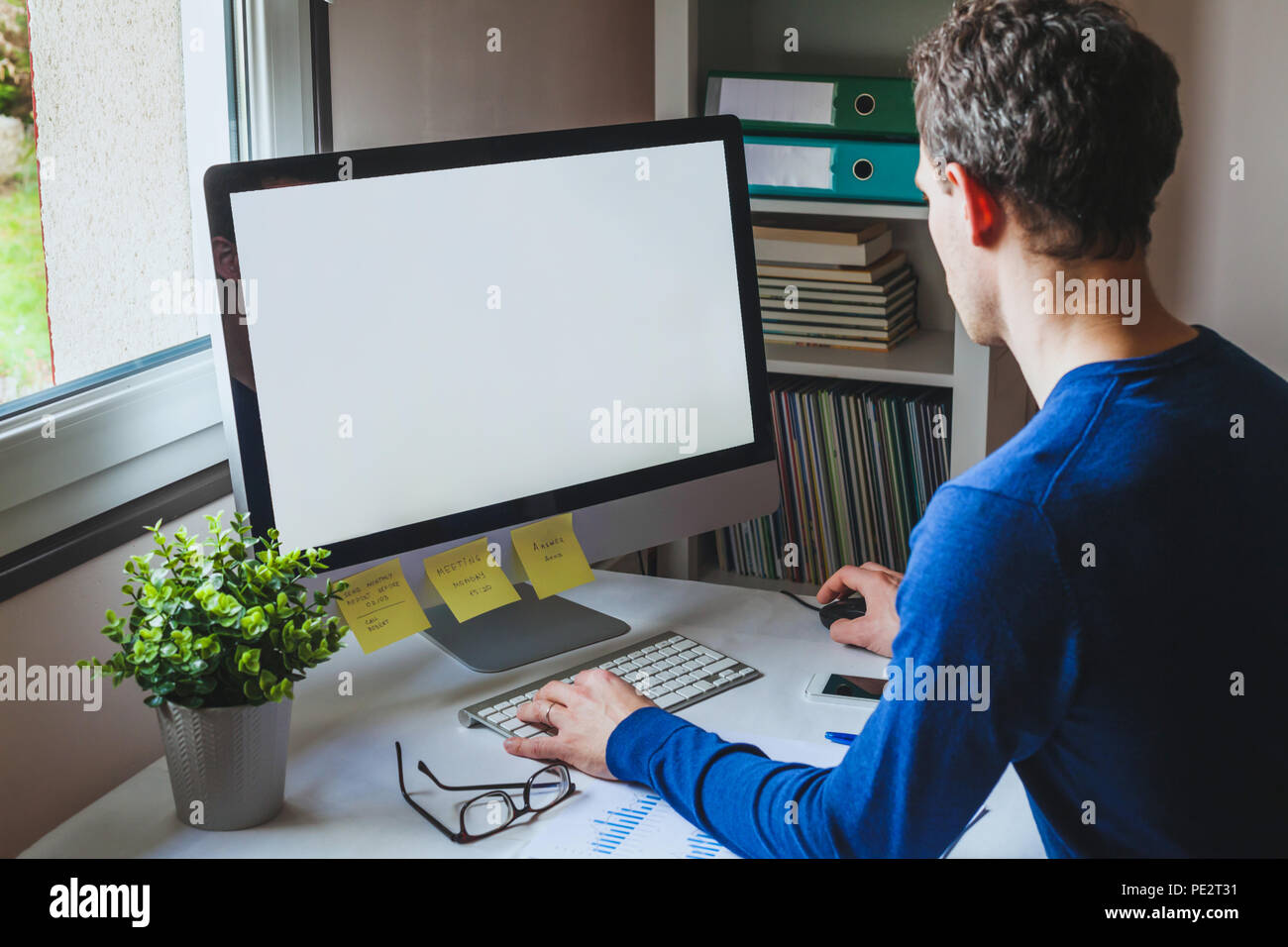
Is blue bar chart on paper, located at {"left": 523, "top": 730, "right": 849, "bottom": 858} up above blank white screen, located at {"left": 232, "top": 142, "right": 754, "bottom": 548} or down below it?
below

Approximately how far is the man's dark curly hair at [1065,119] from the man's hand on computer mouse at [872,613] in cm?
54

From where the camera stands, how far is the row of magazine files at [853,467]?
1.89 meters

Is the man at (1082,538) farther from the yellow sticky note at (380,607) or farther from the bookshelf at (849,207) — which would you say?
the bookshelf at (849,207)

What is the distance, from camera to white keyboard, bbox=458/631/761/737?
1.18 meters

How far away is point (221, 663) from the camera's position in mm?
959

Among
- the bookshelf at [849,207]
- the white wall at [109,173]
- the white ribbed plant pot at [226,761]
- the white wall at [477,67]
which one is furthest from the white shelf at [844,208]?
the white ribbed plant pot at [226,761]

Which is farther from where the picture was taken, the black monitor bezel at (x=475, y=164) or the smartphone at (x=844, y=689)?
the smartphone at (x=844, y=689)

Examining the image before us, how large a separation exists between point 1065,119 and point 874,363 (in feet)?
3.25

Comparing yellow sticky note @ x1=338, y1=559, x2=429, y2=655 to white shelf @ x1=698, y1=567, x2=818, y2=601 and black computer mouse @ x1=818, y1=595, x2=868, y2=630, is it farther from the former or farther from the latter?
white shelf @ x1=698, y1=567, x2=818, y2=601

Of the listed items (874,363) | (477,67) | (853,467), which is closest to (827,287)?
(874,363)

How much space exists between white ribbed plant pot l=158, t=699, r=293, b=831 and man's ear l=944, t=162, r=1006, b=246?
0.66m

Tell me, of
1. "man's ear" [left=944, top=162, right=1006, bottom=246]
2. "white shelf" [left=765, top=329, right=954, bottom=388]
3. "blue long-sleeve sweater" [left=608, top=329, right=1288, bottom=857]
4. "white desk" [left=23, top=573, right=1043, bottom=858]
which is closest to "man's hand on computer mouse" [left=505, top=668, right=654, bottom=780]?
"white desk" [left=23, top=573, right=1043, bottom=858]

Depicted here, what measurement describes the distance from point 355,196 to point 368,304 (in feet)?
0.33

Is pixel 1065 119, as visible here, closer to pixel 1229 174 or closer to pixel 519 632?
pixel 519 632
